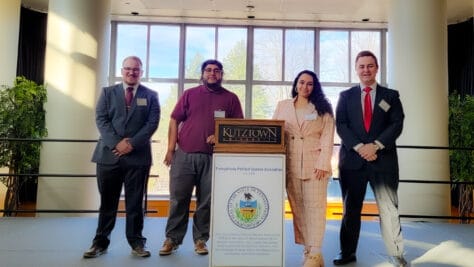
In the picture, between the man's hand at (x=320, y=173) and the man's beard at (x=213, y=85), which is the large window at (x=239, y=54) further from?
the man's hand at (x=320, y=173)

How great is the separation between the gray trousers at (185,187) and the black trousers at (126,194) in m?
0.26

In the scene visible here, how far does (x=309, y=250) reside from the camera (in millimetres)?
2820

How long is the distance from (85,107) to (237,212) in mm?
4520

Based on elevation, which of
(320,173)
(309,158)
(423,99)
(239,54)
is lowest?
(320,173)

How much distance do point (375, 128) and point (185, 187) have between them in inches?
63.4

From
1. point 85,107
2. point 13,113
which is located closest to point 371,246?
point 85,107

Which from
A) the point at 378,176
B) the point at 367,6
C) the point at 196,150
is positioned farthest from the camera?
the point at 367,6

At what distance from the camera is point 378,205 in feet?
9.88

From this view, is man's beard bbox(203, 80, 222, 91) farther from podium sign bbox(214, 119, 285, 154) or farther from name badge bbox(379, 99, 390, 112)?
name badge bbox(379, 99, 390, 112)

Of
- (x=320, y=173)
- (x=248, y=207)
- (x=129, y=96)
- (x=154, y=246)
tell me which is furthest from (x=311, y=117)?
(x=154, y=246)

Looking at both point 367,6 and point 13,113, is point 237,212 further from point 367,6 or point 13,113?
point 367,6

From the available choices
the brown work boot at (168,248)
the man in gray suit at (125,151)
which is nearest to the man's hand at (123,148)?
the man in gray suit at (125,151)

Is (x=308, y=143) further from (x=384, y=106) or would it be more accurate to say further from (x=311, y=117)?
(x=384, y=106)

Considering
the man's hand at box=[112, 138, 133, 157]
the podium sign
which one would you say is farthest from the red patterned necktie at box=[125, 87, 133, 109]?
the podium sign
